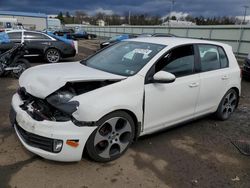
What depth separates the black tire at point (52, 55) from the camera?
10953 millimetres

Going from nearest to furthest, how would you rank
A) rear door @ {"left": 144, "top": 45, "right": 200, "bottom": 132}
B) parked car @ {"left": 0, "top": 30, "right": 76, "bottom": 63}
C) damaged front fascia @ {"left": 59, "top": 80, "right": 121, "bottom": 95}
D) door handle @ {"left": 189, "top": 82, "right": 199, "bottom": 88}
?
damaged front fascia @ {"left": 59, "top": 80, "right": 121, "bottom": 95} → rear door @ {"left": 144, "top": 45, "right": 200, "bottom": 132} → door handle @ {"left": 189, "top": 82, "right": 199, "bottom": 88} → parked car @ {"left": 0, "top": 30, "right": 76, "bottom": 63}

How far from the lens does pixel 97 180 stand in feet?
9.20

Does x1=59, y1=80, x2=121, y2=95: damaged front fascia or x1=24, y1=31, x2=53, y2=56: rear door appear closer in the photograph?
x1=59, y1=80, x2=121, y2=95: damaged front fascia

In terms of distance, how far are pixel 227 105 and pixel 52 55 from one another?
8.42 m

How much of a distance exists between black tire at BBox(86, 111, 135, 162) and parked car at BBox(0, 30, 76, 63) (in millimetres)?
8695

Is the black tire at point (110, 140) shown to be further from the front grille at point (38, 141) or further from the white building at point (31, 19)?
the white building at point (31, 19)

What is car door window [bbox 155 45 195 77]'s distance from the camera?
11.7ft

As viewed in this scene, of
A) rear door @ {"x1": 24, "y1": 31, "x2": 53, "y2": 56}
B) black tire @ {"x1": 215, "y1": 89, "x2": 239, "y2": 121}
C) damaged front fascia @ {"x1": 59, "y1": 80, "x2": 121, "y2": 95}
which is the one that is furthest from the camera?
rear door @ {"x1": 24, "y1": 31, "x2": 53, "y2": 56}

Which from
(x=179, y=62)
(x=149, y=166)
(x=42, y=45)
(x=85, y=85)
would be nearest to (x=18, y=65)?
(x=42, y=45)

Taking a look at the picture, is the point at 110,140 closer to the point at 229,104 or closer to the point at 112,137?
the point at 112,137

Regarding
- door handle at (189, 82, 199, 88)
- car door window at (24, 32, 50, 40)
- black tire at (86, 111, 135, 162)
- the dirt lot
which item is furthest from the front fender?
car door window at (24, 32, 50, 40)

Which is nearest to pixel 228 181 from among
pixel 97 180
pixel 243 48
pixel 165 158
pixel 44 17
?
pixel 165 158

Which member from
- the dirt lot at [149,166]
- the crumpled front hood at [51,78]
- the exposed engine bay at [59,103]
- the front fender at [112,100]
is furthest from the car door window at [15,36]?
the front fender at [112,100]

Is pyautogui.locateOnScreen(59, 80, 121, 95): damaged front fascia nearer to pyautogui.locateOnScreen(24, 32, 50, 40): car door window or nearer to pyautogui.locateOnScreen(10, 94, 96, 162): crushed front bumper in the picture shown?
pyautogui.locateOnScreen(10, 94, 96, 162): crushed front bumper
